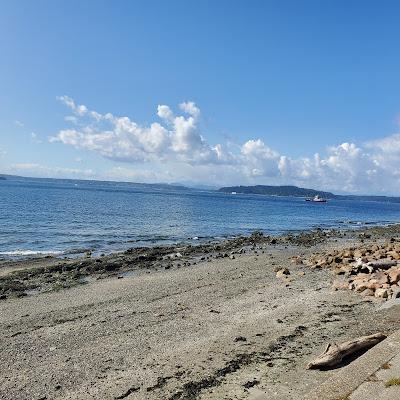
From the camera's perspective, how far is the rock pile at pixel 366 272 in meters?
16.3

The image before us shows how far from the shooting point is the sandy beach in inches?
380

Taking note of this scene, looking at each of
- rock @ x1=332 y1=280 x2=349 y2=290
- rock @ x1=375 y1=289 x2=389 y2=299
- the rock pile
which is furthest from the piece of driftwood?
rock @ x1=332 y1=280 x2=349 y2=290

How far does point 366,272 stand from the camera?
20531mm

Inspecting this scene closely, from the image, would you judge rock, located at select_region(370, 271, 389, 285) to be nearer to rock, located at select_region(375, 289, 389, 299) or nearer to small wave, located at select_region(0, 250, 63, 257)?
rock, located at select_region(375, 289, 389, 299)

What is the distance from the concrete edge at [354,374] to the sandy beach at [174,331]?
1360mm

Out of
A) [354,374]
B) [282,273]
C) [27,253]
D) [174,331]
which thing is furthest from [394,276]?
[27,253]

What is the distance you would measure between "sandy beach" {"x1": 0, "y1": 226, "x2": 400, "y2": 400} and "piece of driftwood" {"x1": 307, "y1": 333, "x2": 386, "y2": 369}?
22cm

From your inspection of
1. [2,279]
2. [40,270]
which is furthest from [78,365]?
[40,270]

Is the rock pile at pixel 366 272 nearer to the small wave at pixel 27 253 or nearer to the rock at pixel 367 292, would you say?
the rock at pixel 367 292

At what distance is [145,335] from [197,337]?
65.3 inches

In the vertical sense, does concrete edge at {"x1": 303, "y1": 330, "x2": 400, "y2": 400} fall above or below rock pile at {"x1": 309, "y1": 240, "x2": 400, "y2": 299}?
above

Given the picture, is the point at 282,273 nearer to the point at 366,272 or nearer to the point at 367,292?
the point at 366,272

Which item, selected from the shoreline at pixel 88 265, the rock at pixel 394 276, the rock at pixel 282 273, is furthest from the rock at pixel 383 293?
the shoreline at pixel 88 265

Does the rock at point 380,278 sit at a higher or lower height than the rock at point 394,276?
lower
